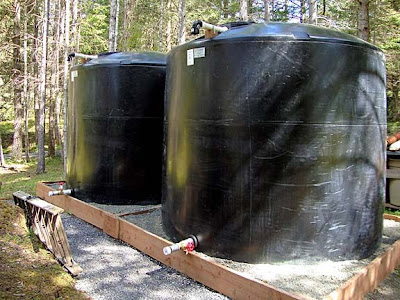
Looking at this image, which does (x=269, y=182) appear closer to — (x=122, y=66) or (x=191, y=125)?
(x=191, y=125)

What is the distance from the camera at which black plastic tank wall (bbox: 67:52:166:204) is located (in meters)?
5.42

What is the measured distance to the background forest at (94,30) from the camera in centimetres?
1080

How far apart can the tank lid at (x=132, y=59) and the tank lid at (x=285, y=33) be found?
7.01 ft

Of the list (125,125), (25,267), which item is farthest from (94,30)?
(25,267)

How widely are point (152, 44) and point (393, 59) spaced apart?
9353mm

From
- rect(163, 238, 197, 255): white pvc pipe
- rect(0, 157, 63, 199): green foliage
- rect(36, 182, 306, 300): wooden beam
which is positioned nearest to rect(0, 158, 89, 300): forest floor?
rect(163, 238, 197, 255): white pvc pipe

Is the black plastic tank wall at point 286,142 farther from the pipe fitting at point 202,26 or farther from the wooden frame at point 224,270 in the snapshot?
the wooden frame at point 224,270

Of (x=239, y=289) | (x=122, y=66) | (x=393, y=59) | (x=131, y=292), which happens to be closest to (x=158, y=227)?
(x=131, y=292)

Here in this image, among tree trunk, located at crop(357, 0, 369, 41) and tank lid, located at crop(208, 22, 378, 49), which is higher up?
tree trunk, located at crop(357, 0, 369, 41)

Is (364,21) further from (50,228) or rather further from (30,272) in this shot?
(30,272)

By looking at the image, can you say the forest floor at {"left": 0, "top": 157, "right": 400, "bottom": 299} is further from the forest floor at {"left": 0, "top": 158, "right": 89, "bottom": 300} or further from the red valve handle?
the red valve handle

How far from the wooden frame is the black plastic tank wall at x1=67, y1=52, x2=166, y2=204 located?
0.82m

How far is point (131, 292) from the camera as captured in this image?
3148mm

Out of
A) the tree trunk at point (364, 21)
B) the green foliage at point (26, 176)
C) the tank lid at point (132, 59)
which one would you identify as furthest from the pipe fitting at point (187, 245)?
the green foliage at point (26, 176)
